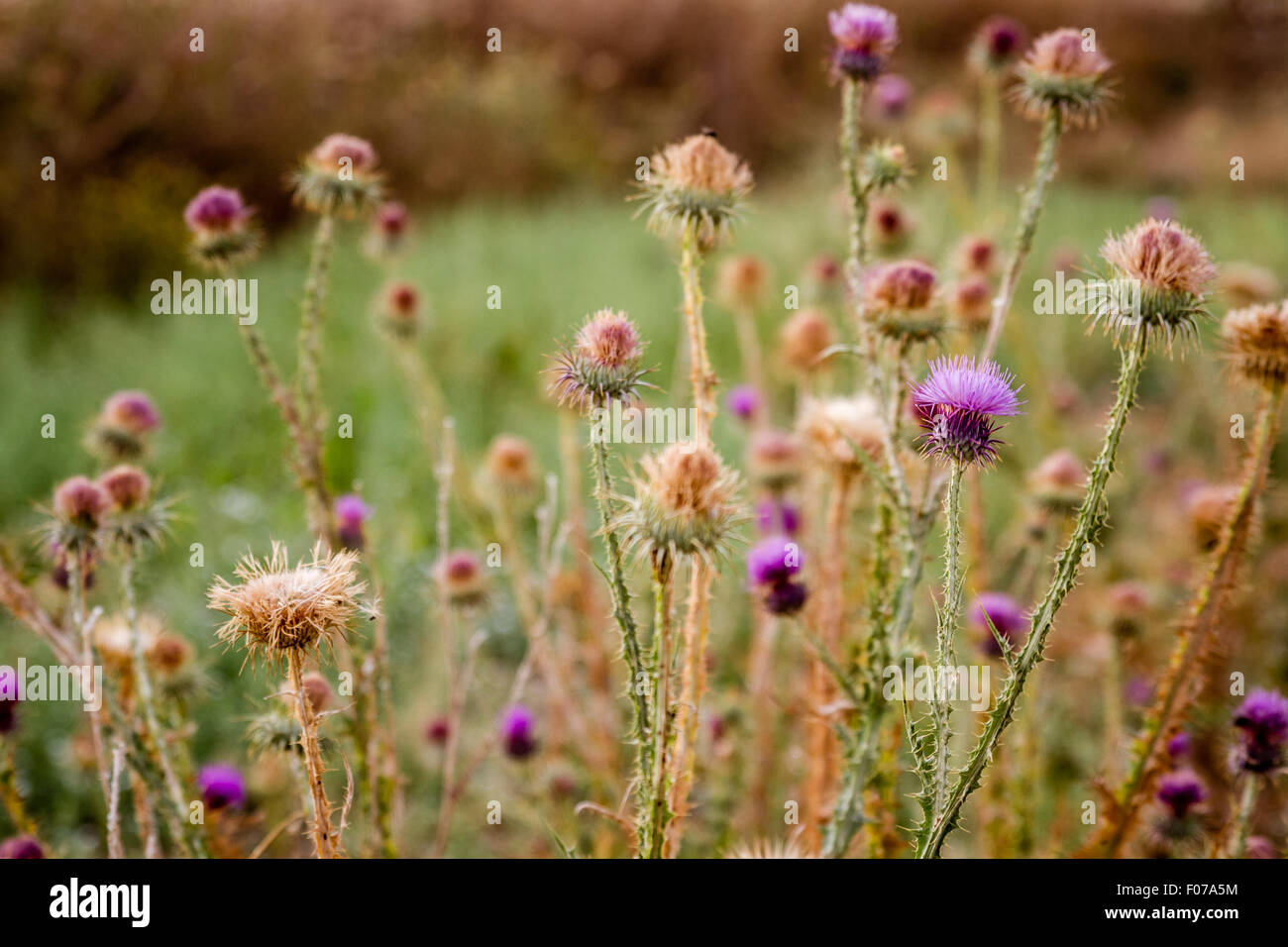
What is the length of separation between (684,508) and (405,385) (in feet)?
14.4

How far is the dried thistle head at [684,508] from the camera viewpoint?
3.59 ft

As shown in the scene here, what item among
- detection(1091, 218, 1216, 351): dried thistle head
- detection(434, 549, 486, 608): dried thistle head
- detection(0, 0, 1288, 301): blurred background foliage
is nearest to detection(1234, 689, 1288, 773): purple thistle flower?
detection(1091, 218, 1216, 351): dried thistle head

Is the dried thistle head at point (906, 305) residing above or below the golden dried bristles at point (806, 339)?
below

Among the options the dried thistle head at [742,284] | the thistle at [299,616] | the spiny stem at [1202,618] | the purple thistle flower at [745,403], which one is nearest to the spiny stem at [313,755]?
the thistle at [299,616]

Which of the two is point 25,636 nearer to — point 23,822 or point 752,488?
point 23,822

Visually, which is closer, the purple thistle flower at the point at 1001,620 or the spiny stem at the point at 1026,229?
the spiny stem at the point at 1026,229

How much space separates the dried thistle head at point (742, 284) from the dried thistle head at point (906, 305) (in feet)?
4.98

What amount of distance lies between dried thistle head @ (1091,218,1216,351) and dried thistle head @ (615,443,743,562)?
504mm

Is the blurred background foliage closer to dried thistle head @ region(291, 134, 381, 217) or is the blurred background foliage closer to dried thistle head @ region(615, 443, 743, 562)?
dried thistle head @ region(291, 134, 381, 217)

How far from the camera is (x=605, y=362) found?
3.87 ft

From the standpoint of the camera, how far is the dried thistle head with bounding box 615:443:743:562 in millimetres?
1093

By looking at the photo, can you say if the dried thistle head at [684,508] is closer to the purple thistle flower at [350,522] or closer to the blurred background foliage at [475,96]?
the purple thistle flower at [350,522]

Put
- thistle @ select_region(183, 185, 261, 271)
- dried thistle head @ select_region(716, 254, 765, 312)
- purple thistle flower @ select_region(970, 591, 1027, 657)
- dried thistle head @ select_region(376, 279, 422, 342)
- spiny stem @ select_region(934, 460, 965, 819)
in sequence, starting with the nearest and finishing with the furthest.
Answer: spiny stem @ select_region(934, 460, 965, 819)
thistle @ select_region(183, 185, 261, 271)
purple thistle flower @ select_region(970, 591, 1027, 657)
dried thistle head @ select_region(376, 279, 422, 342)
dried thistle head @ select_region(716, 254, 765, 312)
